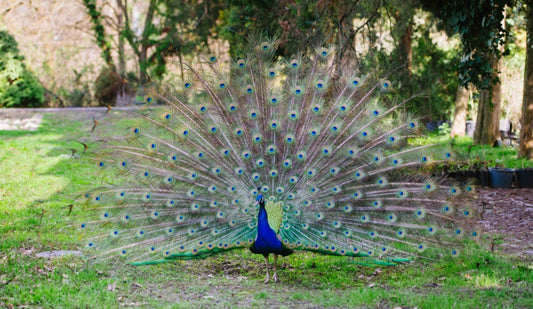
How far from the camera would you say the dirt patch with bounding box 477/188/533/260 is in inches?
261

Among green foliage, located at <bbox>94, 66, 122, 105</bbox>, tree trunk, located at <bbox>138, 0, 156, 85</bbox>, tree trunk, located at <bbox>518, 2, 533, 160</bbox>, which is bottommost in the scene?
tree trunk, located at <bbox>518, 2, 533, 160</bbox>

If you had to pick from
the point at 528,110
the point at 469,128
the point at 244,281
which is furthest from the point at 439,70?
the point at 244,281

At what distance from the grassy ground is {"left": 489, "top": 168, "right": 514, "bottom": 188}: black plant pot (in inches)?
160

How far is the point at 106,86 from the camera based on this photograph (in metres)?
22.6

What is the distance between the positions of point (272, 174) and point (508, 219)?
13.3 feet

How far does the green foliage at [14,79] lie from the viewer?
63.6 ft

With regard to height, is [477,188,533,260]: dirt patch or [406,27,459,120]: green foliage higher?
[406,27,459,120]: green foliage

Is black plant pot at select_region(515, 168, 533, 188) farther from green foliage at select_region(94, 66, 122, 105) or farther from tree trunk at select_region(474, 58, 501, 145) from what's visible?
green foliage at select_region(94, 66, 122, 105)

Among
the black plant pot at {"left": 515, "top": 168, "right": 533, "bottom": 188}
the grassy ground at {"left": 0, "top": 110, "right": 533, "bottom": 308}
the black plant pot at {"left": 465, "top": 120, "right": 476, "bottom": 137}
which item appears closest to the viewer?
the grassy ground at {"left": 0, "top": 110, "right": 533, "bottom": 308}

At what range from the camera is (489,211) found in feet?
28.0

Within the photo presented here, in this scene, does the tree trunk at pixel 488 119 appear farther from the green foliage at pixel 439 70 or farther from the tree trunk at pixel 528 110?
the green foliage at pixel 439 70

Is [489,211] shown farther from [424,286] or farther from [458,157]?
[424,286]

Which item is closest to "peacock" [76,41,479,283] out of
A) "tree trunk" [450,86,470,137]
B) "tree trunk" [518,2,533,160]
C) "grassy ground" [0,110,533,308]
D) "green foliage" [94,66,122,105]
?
"grassy ground" [0,110,533,308]

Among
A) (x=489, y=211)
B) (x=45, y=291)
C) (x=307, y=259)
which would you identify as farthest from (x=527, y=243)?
(x=45, y=291)
